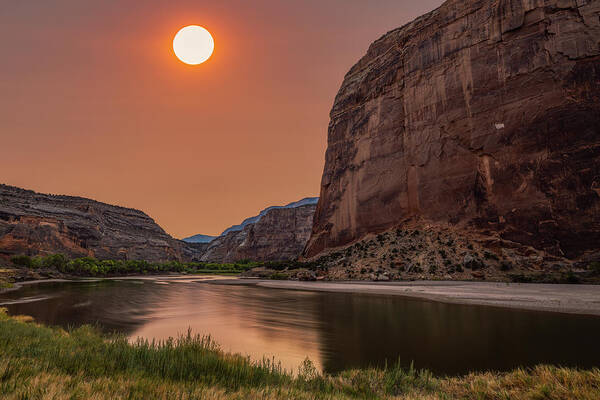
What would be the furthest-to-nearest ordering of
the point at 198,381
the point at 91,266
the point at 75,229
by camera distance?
the point at 75,229 → the point at 91,266 → the point at 198,381

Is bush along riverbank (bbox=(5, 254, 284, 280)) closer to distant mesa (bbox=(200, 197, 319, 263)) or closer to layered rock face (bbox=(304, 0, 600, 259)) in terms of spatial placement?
distant mesa (bbox=(200, 197, 319, 263))

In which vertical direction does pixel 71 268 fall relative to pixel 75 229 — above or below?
below

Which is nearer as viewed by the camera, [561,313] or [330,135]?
[561,313]

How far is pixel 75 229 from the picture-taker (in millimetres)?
123000

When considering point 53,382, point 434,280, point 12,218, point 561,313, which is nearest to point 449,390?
point 53,382

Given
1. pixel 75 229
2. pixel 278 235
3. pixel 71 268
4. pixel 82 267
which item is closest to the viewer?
pixel 71 268

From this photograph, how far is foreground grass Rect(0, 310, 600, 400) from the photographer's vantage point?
4113 millimetres

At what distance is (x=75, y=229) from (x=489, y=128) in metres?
141

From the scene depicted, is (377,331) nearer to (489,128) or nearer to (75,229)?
(489,128)

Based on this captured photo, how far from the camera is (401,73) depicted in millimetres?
61969

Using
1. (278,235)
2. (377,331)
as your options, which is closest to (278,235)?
(278,235)

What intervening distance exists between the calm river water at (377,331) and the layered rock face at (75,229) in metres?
102

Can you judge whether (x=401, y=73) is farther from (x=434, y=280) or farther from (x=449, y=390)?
(x=449, y=390)

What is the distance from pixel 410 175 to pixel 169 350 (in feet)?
178
